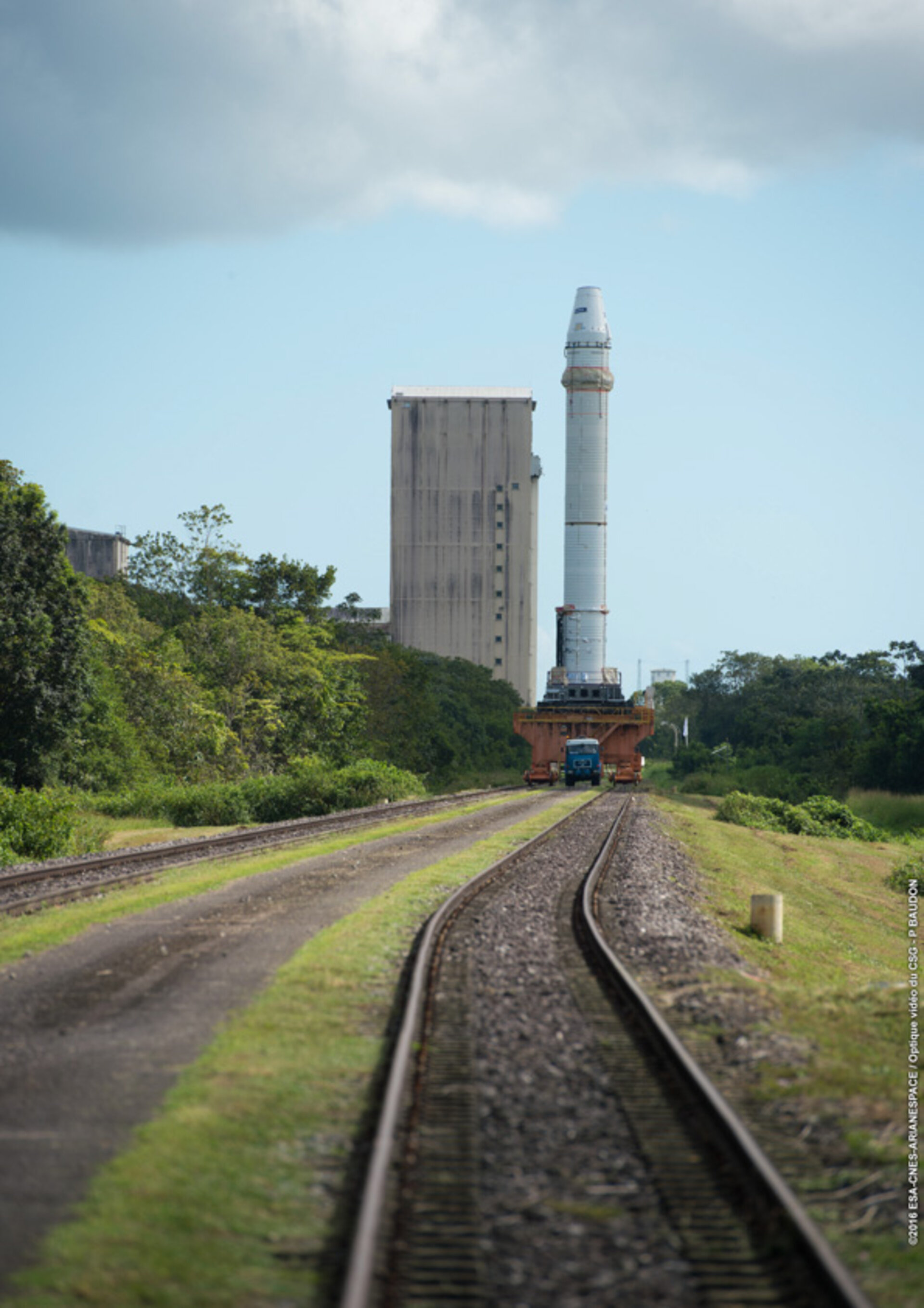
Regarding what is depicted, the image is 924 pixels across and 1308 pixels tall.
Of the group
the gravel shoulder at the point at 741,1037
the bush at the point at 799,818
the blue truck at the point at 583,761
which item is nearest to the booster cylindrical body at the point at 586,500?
the blue truck at the point at 583,761

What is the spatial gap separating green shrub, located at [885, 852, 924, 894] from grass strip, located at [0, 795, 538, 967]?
43.0 feet

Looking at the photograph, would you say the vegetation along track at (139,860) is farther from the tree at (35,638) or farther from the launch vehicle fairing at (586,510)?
the launch vehicle fairing at (586,510)

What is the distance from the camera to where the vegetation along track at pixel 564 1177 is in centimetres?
529

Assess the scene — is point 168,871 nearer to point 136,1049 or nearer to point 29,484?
point 136,1049

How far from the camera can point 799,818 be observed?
4434 cm

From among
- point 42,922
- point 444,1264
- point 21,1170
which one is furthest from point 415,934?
point 444,1264

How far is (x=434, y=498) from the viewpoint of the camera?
11544cm

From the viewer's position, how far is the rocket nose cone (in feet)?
235

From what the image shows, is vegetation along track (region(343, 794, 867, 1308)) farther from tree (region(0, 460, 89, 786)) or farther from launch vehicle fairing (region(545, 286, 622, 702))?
launch vehicle fairing (region(545, 286, 622, 702))

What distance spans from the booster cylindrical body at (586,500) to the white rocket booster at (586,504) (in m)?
0.03

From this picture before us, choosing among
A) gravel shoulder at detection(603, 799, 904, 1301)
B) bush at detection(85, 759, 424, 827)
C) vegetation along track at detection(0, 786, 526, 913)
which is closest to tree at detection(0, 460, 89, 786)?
bush at detection(85, 759, 424, 827)

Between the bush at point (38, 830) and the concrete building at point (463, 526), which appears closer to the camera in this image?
the bush at point (38, 830)

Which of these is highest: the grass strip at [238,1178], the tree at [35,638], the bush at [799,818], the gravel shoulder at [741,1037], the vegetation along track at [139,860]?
the tree at [35,638]

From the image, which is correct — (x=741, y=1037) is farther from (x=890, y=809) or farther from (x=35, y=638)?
(x=890, y=809)
